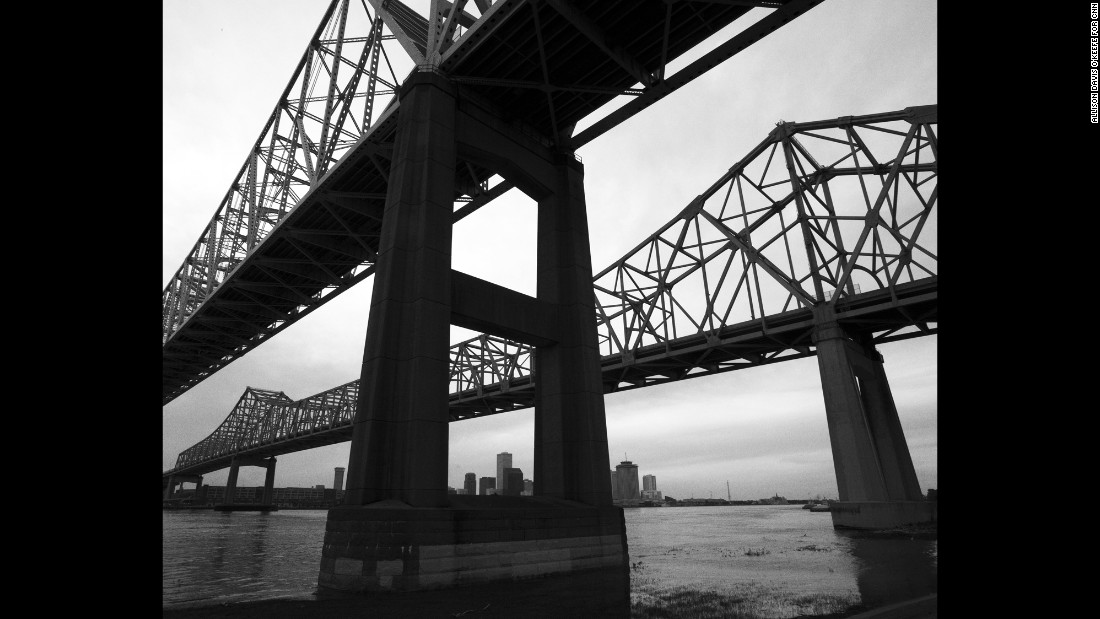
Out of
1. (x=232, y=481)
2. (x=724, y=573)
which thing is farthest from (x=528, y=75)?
(x=232, y=481)

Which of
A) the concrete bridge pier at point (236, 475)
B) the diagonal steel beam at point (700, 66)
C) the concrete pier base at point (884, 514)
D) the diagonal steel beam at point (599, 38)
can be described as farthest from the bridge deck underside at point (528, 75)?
the concrete bridge pier at point (236, 475)

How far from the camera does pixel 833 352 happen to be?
43156 millimetres

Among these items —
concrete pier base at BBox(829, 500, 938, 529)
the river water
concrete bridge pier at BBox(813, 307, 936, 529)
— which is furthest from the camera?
concrete bridge pier at BBox(813, 307, 936, 529)

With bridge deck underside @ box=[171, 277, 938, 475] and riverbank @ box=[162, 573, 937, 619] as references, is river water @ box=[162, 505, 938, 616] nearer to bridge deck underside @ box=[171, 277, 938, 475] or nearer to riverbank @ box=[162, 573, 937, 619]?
riverbank @ box=[162, 573, 937, 619]

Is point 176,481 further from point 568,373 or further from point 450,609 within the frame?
point 450,609

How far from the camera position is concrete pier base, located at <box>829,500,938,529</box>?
36188 millimetres

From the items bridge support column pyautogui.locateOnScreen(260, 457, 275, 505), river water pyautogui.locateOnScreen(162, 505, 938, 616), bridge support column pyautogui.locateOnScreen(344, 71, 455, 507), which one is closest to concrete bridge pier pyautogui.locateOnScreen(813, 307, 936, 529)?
river water pyautogui.locateOnScreen(162, 505, 938, 616)

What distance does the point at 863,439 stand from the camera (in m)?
39.1

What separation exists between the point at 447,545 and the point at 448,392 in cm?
533

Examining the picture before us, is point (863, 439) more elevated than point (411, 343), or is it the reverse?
point (411, 343)

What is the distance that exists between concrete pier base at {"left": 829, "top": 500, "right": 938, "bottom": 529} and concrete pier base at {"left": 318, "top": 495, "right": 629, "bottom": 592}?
2530cm

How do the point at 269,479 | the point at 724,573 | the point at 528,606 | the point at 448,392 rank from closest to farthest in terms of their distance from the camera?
1. the point at 528,606
2. the point at 724,573
3. the point at 448,392
4. the point at 269,479
